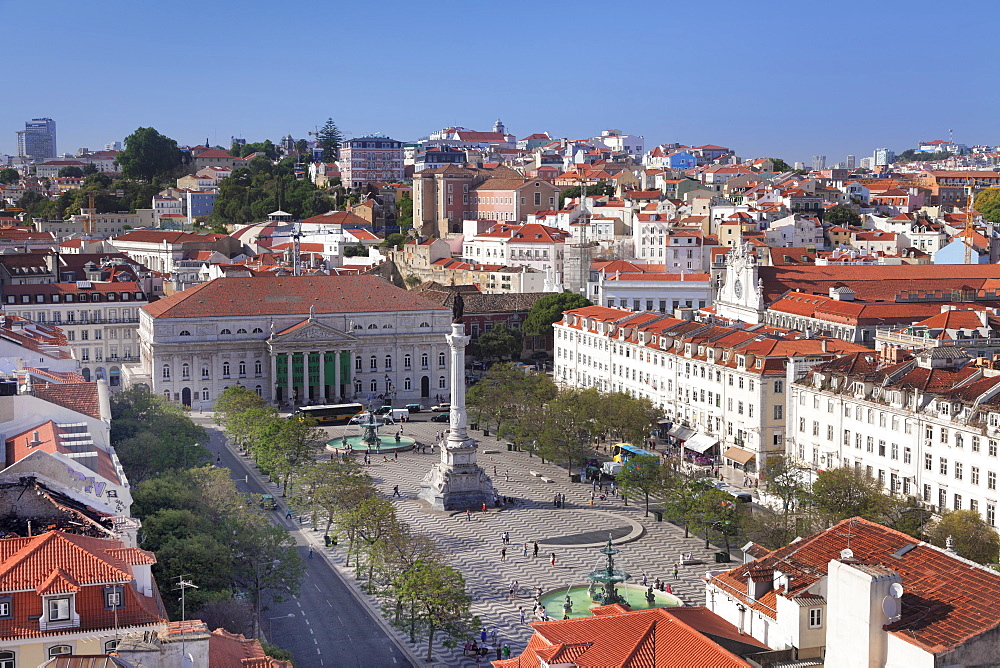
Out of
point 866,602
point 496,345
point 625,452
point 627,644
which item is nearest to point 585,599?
point 627,644

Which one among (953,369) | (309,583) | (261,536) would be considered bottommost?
(309,583)

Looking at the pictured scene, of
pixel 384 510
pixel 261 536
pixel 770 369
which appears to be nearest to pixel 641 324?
pixel 770 369

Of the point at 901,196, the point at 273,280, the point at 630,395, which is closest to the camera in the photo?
the point at 630,395

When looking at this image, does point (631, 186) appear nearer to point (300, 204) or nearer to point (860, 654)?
point (300, 204)

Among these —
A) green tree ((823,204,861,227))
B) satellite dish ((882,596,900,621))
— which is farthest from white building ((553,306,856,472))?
green tree ((823,204,861,227))

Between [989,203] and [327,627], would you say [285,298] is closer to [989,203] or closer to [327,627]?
[327,627]

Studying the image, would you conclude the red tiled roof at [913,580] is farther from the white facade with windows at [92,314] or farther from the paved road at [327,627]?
the white facade with windows at [92,314]
